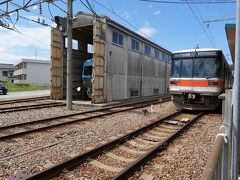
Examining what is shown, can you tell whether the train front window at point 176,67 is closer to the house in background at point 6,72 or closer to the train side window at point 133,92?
the train side window at point 133,92

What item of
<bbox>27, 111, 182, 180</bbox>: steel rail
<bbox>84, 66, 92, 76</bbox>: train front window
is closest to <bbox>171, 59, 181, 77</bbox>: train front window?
<bbox>27, 111, 182, 180</bbox>: steel rail

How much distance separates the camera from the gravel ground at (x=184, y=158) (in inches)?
207

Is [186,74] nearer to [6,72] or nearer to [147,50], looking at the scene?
[147,50]

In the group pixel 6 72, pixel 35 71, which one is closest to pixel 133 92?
pixel 35 71

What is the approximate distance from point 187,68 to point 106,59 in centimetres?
610

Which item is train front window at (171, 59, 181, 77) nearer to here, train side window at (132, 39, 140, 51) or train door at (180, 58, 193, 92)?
train door at (180, 58, 193, 92)

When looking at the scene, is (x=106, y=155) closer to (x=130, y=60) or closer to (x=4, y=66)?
(x=130, y=60)

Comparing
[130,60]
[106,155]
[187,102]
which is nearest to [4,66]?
[130,60]

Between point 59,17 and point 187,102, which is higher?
point 59,17

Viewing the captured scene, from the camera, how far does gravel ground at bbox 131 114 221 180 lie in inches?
207

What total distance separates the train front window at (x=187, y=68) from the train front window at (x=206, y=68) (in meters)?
0.26

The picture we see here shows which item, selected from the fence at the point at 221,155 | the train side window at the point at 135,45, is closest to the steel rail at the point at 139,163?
the fence at the point at 221,155

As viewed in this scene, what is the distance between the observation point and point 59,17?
18156 millimetres

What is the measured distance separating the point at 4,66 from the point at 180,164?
8769 cm
